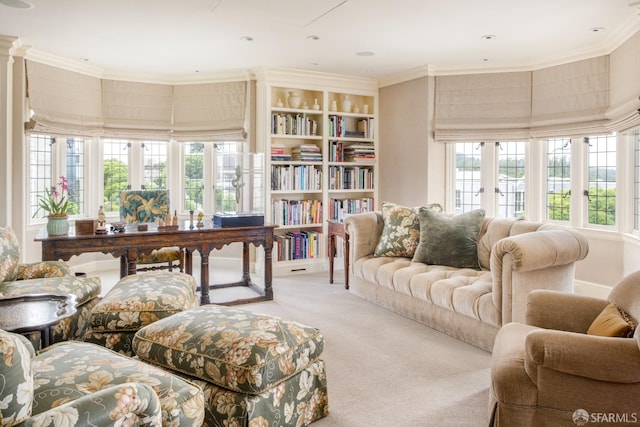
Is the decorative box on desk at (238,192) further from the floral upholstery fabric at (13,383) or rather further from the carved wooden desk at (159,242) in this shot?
the floral upholstery fabric at (13,383)

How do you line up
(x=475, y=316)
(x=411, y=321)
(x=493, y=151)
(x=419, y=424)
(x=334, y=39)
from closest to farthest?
(x=419, y=424) < (x=475, y=316) < (x=411, y=321) < (x=334, y=39) < (x=493, y=151)

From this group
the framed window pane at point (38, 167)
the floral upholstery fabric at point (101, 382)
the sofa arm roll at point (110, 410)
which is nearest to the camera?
the sofa arm roll at point (110, 410)

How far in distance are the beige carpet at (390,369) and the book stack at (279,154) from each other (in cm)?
199

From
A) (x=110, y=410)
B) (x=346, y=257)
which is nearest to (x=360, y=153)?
(x=346, y=257)

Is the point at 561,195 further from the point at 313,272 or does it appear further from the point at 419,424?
the point at 419,424

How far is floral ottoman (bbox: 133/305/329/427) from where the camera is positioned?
211 cm

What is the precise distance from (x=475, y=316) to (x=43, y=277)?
9.84 feet

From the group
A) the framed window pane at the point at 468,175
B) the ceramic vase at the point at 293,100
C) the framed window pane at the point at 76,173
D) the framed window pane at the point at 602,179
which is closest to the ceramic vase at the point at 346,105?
the ceramic vase at the point at 293,100

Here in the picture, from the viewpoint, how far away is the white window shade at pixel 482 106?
5.49 meters

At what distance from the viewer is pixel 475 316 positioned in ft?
10.9

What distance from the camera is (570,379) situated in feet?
5.97

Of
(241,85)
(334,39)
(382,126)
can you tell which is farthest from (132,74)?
(382,126)

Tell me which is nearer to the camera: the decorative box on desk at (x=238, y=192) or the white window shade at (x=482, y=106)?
the decorative box on desk at (x=238, y=192)

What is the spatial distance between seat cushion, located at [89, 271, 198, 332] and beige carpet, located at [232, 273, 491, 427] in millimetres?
1029
